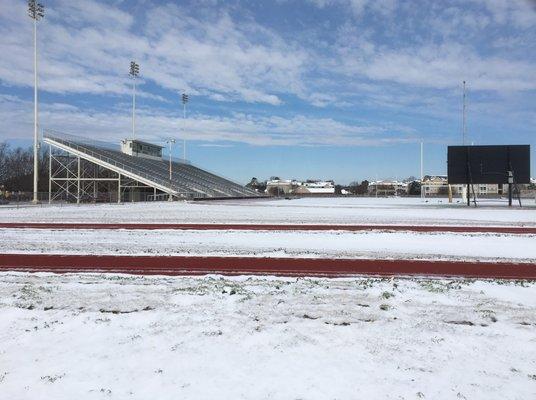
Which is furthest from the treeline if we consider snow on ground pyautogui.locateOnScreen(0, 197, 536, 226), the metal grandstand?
snow on ground pyautogui.locateOnScreen(0, 197, 536, 226)

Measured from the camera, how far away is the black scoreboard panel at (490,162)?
121 ft

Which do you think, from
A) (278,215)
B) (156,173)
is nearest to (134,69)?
(156,173)

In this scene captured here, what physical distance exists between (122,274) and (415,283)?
5.24 m

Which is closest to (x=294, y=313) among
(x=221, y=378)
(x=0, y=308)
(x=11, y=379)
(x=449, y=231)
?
(x=221, y=378)

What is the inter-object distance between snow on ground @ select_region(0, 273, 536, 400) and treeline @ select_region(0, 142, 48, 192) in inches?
3411

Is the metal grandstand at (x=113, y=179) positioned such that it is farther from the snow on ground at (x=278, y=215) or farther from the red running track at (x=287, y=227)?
the red running track at (x=287, y=227)

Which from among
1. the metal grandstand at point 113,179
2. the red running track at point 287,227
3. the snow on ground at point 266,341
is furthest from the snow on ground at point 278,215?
the metal grandstand at point 113,179

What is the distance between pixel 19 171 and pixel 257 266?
4228 inches

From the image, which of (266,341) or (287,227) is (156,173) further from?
(266,341)

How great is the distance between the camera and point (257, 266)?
10414 mm

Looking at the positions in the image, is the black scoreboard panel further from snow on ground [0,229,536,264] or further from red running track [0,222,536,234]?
snow on ground [0,229,536,264]

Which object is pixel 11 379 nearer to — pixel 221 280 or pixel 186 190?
pixel 221 280

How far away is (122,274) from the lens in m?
9.27

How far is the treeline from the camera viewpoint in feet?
299
